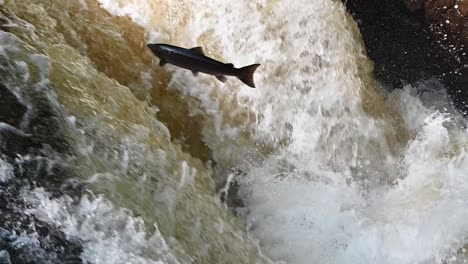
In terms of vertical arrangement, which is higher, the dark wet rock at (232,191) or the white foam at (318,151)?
the white foam at (318,151)

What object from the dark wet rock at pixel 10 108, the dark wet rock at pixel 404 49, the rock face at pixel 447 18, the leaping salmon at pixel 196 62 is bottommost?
the dark wet rock at pixel 10 108

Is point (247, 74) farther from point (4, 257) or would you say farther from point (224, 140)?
point (4, 257)

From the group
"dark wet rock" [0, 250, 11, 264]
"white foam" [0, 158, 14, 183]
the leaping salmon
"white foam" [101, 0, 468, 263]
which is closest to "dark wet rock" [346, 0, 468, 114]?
"white foam" [101, 0, 468, 263]

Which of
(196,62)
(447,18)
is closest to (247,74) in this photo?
(196,62)

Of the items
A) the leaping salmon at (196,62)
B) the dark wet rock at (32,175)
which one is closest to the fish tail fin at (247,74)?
the leaping salmon at (196,62)

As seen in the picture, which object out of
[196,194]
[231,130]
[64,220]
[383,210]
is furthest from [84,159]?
[383,210]

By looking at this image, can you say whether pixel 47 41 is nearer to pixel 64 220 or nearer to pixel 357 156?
pixel 64 220

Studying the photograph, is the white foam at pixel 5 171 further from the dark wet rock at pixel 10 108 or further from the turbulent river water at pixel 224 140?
the dark wet rock at pixel 10 108
